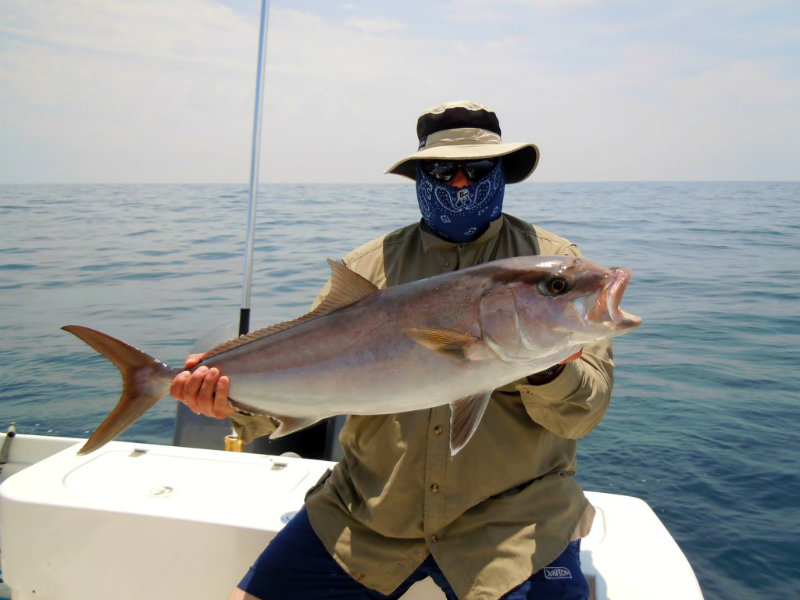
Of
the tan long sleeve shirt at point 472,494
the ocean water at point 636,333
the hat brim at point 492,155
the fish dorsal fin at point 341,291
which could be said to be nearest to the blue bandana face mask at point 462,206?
the hat brim at point 492,155

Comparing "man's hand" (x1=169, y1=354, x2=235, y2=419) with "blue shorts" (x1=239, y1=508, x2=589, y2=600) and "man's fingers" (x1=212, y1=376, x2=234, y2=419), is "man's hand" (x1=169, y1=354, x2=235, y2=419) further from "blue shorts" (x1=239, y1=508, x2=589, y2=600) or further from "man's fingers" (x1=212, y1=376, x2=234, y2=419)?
"blue shorts" (x1=239, y1=508, x2=589, y2=600)

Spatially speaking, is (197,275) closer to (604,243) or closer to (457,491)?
(604,243)

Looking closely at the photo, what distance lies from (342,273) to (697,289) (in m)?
12.9

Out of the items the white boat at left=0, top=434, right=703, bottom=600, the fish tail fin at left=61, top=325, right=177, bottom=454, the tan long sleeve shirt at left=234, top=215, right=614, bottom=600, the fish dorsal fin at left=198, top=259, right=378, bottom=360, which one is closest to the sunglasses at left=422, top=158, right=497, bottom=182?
the fish dorsal fin at left=198, top=259, right=378, bottom=360

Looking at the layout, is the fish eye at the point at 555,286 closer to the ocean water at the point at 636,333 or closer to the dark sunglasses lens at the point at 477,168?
the dark sunglasses lens at the point at 477,168

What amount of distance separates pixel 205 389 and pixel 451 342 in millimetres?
1015

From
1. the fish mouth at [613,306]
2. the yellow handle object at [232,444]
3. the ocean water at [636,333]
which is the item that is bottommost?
the ocean water at [636,333]

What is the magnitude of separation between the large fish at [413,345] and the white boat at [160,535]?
0.87 meters

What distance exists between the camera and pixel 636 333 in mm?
11078

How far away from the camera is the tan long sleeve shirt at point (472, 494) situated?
8.13 feet

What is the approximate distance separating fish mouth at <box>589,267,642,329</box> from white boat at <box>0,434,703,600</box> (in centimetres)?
141

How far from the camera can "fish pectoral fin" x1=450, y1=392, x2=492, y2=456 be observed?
217 centimetres

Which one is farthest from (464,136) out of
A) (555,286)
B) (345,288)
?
(555,286)

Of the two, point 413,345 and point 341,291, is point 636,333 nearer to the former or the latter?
point 341,291
